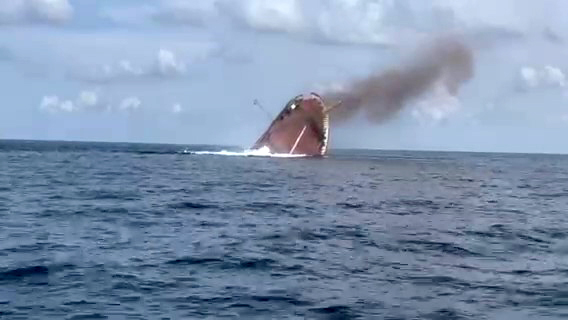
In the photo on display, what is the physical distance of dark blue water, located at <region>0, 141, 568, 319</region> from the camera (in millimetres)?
21047

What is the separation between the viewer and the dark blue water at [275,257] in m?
21.0

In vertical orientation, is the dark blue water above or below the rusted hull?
below

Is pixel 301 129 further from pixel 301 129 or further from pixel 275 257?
pixel 275 257

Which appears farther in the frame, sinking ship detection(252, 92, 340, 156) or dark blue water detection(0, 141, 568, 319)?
sinking ship detection(252, 92, 340, 156)

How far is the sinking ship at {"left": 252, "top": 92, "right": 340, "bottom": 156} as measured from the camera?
350 ft

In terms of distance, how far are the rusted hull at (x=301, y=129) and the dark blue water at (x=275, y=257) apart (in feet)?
173

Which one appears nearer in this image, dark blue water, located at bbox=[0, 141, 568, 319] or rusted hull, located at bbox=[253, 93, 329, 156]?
dark blue water, located at bbox=[0, 141, 568, 319]

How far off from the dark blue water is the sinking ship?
52.8 metres

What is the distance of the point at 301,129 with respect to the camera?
371 ft

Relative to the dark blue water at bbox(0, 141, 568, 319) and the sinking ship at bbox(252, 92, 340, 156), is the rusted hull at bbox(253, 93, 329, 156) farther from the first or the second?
the dark blue water at bbox(0, 141, 568, 319)

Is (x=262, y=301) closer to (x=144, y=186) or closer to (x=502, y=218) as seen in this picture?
(x=502, y=218)

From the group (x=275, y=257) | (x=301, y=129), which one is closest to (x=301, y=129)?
(x=301, y=129)

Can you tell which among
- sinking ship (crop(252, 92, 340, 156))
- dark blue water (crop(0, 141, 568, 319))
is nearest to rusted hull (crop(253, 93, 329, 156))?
sinking ship (crop(252, 92, 340, 156))

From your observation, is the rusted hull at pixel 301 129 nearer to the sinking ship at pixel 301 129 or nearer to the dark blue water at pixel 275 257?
the sinking ship at pixel 301 129
